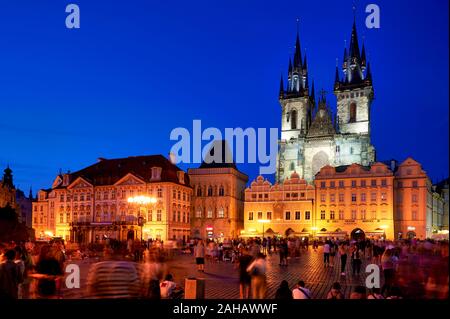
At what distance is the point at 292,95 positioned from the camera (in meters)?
84.1

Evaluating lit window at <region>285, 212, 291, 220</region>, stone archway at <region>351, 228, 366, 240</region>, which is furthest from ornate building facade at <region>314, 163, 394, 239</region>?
→ lit window at <region>285, 212, 291, 220</region>

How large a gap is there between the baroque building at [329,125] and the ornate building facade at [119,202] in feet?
62.5

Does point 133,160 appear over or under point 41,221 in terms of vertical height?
over

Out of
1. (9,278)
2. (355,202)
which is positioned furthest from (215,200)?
(9,278)

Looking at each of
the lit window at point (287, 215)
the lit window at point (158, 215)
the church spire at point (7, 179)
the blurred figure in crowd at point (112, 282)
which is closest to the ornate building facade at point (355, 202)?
the lit window at point (287, 215)

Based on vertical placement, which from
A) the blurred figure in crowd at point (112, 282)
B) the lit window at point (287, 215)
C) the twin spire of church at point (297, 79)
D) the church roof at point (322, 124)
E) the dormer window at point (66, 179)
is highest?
the twin spire of church at point (297, 79)

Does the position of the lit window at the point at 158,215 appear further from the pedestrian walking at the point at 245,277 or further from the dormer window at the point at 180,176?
the pedestrian walking at the point at 245,277

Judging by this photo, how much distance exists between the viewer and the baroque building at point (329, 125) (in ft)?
243

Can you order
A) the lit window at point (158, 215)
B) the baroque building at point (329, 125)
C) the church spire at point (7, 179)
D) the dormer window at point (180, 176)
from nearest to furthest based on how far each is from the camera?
1. the church spire at point (7, 179)
2. the lit window at point (158, 215)
3. the dormer window at point (180, 176)
4. the baroque building at point (329, 125)

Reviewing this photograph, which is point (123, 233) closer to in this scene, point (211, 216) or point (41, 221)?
point (211, 216)

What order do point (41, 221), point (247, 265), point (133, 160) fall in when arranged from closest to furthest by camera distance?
point (247, 265), point (133, 160), point (41, 221)

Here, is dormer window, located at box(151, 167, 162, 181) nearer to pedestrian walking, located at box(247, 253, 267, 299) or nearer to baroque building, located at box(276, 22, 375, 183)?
baroque building, located at box(276, 22, 375, 183)

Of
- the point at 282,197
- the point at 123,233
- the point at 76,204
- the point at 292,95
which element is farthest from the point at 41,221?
the point at 292,95
